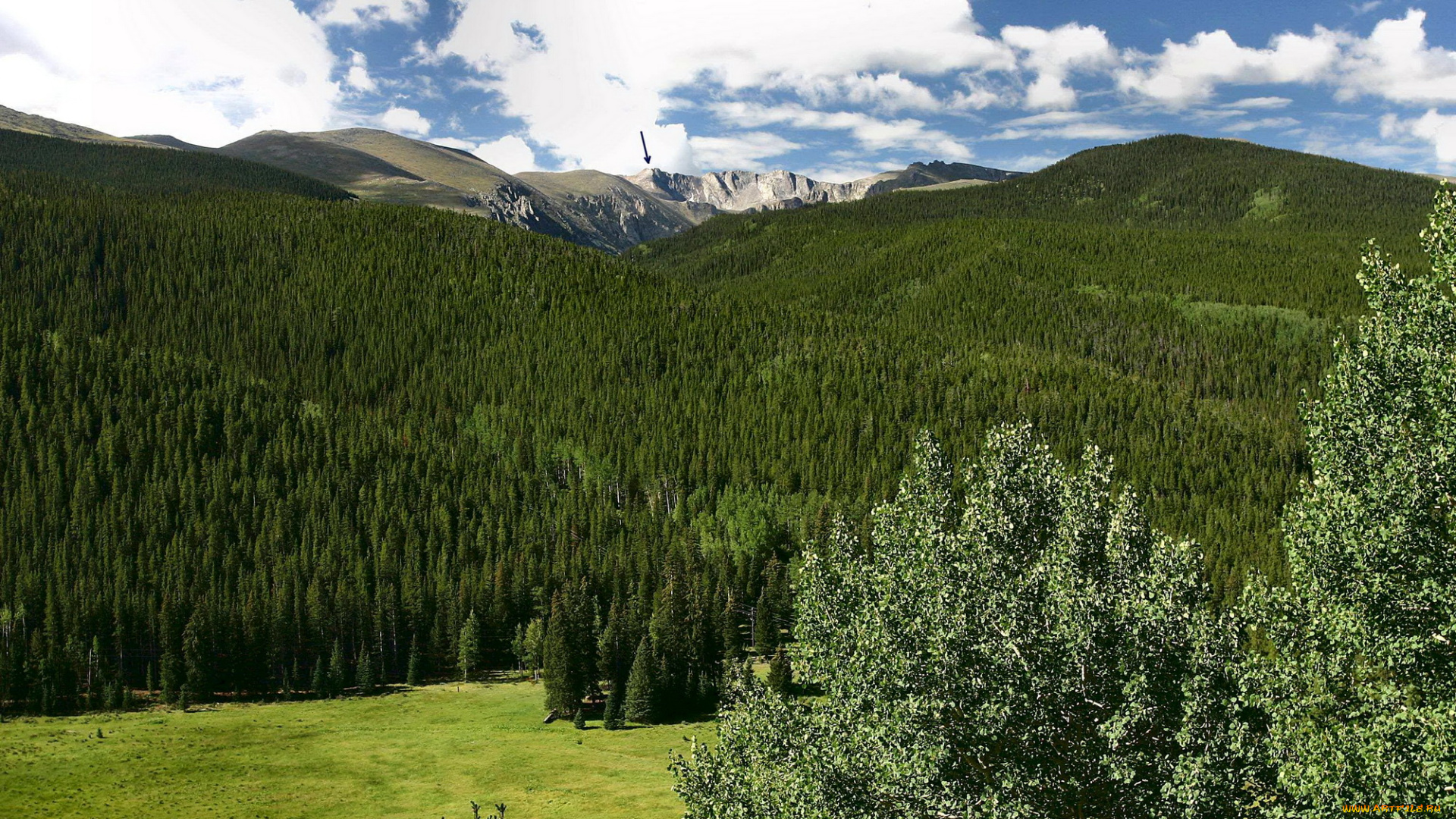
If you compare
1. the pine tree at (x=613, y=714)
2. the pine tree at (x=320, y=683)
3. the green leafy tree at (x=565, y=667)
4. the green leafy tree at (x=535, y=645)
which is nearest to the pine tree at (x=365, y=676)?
the pine tree at (x=320, y=683)

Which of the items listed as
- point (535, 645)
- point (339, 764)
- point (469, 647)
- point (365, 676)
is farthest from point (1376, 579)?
point (365, 676)

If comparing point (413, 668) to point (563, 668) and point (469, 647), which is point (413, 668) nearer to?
point (469, 647)

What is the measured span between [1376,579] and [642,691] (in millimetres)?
90114

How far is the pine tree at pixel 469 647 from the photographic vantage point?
129625 mm

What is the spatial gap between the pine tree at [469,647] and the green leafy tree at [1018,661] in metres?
111

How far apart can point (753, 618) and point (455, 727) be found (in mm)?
56353

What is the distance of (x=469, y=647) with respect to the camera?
129625 millimetres

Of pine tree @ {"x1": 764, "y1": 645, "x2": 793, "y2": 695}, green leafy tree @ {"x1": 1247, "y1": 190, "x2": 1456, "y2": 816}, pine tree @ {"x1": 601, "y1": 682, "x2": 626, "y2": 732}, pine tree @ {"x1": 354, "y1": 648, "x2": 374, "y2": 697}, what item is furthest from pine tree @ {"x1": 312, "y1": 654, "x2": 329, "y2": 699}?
green leafy tree @ {"x1": 1247, "y1": 190, "x2": 1456, "y2": 816}

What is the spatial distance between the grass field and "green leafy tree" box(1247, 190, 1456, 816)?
5630 cm

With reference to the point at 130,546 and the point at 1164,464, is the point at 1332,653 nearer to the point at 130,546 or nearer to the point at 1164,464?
the point at 1164,464

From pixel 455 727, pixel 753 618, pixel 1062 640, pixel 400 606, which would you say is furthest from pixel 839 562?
pixel 400 606

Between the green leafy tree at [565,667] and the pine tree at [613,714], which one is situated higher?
the green leafy tree at [565,667]

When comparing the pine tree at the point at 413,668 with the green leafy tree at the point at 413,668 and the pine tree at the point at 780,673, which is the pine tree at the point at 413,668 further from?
the pine tree at the point at 780,673

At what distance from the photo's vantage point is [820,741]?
90.6 ft
